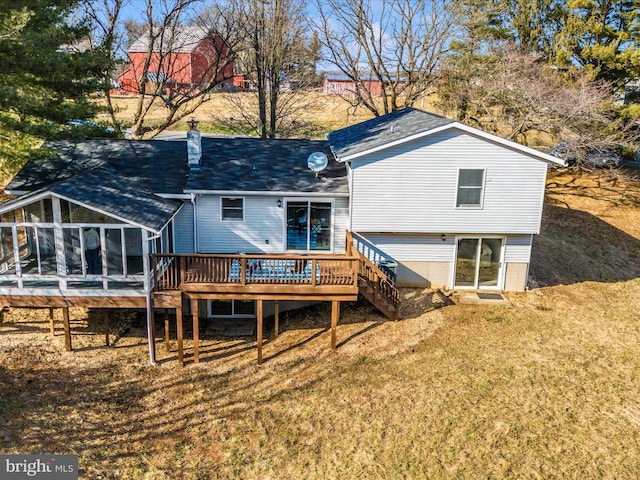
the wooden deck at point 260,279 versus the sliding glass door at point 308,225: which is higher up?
the sliding glass door at point 308,225

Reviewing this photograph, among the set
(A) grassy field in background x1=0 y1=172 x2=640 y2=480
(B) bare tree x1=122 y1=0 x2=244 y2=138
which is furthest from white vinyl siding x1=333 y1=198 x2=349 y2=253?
(B) bare tree x1=122 y1=0 x2=244 y2=138

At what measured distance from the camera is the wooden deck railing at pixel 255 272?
44.6ft

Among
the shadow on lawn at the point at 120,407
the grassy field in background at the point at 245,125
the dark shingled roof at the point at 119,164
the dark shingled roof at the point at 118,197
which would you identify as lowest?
the shadow on lawn at the point at 120,407

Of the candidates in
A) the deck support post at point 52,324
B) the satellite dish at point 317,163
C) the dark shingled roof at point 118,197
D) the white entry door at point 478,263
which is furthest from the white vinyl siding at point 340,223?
the deck support post at point 52,324

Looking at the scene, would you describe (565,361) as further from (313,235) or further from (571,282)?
(313,235)

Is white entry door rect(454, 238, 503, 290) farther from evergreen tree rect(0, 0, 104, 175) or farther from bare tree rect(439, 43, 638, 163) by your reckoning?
evergreen tree rect(0, 0, 104, 175)

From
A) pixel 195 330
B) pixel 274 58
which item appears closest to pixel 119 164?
pixel 195 330

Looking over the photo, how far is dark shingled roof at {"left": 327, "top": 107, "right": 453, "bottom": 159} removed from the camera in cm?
1586

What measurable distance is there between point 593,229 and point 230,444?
75.3 feet

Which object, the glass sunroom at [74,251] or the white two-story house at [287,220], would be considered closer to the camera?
the glass sunroom at [74,251]

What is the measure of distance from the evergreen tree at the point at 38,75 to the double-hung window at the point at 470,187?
12.4 m

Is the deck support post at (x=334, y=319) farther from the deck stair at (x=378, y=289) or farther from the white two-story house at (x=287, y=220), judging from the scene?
the deck stair at (x=378, y=289)

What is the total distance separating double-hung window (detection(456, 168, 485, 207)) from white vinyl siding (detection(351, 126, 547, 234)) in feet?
0.49

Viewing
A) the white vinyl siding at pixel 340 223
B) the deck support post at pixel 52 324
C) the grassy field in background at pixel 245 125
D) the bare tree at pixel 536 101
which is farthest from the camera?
the grassy field in background at pixel 245 125
